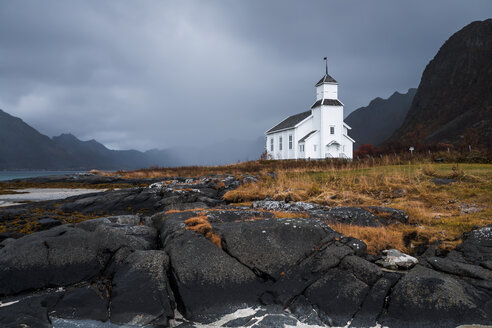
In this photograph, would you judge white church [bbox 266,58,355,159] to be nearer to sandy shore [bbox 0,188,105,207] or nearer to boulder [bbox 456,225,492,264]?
sandy shore [bbox 0,188,105,207]

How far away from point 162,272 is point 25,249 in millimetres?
3369

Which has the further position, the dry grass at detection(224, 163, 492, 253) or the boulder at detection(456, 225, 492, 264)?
the dry grass at detection(224, 163, 492, 253)

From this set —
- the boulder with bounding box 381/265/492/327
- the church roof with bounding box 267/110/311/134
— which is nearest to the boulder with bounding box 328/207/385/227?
the boulder with bounding box 381/265/492/327

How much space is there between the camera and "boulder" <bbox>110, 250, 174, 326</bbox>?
5676 millimetres

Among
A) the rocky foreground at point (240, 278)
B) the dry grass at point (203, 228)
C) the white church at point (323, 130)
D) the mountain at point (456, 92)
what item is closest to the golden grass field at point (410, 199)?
the rocky foreground at point (240, 278)

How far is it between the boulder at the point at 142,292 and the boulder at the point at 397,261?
451 cm

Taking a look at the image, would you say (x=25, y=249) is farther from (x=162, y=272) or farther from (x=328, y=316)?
(x=328, y=316)

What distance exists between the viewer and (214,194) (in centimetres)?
1809

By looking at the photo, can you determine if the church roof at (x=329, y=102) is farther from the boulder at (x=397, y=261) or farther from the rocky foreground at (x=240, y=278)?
the boulder at (x=397, y=261)

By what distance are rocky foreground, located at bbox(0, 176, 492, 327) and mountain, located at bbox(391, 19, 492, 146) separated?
82.6 m

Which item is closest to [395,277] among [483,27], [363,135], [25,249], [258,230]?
[258,230]

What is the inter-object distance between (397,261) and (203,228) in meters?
4.38

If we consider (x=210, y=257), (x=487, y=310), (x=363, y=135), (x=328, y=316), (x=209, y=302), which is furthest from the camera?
(x=363, y=135)

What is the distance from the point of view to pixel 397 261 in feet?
21.8
